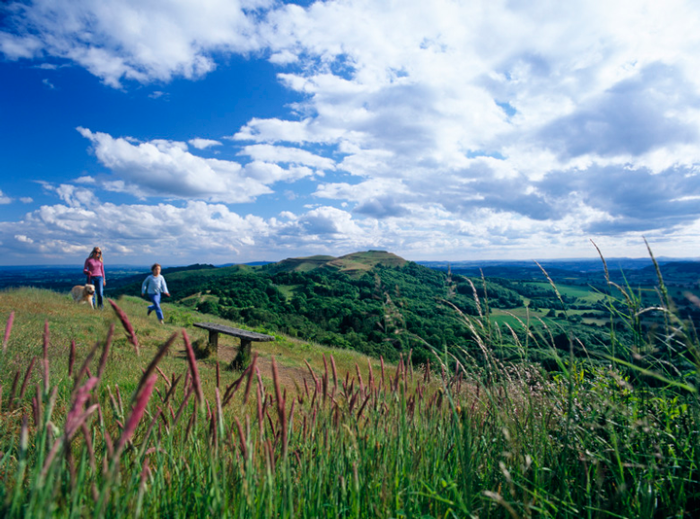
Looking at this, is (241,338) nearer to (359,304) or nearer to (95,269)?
(95,269)

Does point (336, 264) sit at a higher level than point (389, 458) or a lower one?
higher

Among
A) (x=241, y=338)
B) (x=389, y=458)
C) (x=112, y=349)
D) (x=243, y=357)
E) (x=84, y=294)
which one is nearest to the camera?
(x=389, y=458)

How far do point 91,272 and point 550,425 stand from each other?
13.3 m

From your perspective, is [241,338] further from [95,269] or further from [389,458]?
[389,458]

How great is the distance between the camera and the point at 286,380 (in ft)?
29.8

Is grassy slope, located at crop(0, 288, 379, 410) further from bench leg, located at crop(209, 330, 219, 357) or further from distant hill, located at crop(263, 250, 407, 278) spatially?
distant hill, located at crop(263, 250, 407, 278)

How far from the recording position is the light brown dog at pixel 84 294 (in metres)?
12.6

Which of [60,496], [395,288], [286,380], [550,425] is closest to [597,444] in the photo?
[550,425]

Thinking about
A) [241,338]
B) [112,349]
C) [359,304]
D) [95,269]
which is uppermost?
[95,269]

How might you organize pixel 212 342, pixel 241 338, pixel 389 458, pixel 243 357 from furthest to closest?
1. pixel 212 342
2. pixel 243 357
3. pixel 241 338
4. pixel 389 458

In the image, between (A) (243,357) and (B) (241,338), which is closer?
(B) (241,338)

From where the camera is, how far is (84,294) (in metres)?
12.9

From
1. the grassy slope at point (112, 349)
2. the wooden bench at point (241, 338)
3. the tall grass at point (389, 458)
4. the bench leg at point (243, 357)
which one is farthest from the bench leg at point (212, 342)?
the tall grass at point (389, 458)

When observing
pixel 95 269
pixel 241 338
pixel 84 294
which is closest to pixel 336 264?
pixel 84 294
